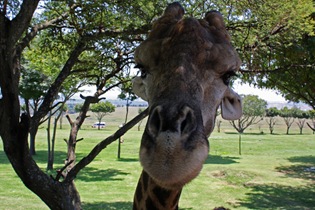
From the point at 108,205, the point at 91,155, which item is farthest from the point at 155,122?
the point at 108,205

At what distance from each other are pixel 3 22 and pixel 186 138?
15.4 feet

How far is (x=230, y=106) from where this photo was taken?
3.35 m

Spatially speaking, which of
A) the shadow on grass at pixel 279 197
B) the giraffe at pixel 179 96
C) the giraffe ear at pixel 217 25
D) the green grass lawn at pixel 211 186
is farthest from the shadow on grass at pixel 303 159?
the giraffe at pixel 179 96

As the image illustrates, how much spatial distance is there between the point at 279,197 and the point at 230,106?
49.0 ft

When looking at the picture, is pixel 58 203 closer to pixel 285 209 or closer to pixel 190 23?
pixel 190 23

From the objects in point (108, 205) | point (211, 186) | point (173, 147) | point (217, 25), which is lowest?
point (108, 205)

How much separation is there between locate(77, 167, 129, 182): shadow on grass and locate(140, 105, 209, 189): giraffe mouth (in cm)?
1764

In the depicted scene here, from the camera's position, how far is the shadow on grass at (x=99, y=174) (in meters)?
19.5

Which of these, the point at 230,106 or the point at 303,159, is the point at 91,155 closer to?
the point at 230,106

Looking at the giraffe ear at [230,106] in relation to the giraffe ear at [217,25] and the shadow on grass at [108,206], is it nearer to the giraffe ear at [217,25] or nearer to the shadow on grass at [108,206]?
the giraffe ear at [217,25]

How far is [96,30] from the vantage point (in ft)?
28.8

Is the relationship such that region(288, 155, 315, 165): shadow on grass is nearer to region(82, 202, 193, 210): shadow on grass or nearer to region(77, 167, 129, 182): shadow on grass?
region(77, 167, 129, 182): shadow on grass

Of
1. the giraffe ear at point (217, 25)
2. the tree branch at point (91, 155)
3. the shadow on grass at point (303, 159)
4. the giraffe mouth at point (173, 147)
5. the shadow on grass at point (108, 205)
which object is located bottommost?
the shadow on grass at point (108, 205)

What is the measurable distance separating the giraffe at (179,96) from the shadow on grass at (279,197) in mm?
12727
